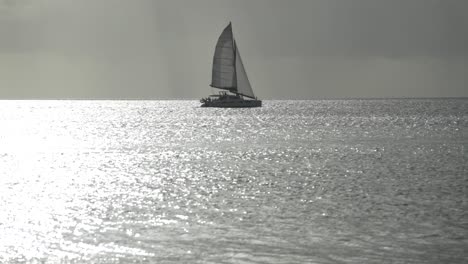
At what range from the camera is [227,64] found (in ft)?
584

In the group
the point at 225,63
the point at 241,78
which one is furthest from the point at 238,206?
the point at 241,78

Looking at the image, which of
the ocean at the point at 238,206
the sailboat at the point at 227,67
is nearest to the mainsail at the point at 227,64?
the sailboat at the point at 227,67

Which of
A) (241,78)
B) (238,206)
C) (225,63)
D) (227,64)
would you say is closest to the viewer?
(238,206)

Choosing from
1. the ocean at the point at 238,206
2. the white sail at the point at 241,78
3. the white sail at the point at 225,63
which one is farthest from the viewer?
the white sail at the point at 241,78

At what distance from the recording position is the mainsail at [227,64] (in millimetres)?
176625

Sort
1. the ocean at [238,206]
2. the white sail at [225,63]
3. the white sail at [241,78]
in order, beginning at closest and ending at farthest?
the ocean at [238,206]
the white sail at [225,63]
the white sail at [241,78]

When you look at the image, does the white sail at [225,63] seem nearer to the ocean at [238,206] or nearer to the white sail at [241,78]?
the white sail at [241,78]

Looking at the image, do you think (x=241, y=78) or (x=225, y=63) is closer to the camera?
(x=225, y=63)

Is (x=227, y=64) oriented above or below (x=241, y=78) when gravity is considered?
above

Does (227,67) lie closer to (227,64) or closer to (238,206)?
(227,64)

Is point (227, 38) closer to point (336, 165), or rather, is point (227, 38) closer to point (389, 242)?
point (336, 165)

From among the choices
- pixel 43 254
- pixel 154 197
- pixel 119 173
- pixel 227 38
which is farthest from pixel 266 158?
pixel 227 38

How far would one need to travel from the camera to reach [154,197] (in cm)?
4922

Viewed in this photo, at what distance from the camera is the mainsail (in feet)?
579
